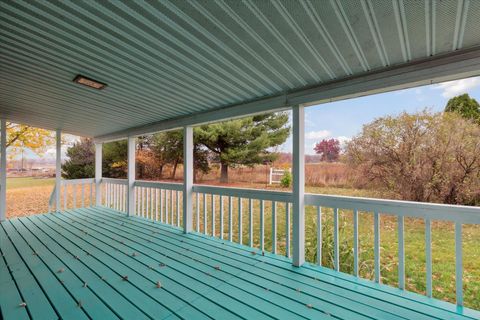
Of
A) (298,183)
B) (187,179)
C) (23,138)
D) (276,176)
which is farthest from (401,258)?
(23,138)

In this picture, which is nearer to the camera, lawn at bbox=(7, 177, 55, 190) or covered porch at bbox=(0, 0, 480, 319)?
covered porch at bbox=(0, 0, 480, 319)

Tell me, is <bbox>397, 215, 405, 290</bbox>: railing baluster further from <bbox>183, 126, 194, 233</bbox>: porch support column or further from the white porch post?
→ the white porch post

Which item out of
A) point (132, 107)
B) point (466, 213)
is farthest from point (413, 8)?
point (132, 107)

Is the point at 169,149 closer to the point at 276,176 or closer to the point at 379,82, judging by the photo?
the point at 276,176

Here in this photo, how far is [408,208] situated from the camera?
225 centimetres

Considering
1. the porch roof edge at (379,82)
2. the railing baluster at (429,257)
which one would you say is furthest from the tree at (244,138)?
the railing baluster at (429,257)

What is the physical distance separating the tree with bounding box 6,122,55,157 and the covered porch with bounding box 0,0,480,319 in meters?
5.21

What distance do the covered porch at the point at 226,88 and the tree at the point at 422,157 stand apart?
2714 millimetres

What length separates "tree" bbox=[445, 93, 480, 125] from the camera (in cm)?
403

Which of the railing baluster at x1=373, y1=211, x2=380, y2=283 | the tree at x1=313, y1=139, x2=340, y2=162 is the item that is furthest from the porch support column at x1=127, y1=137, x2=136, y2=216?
the railing baluster at x1=373, y1=211, x2=380, y2=283

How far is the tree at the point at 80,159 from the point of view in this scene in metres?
12.7

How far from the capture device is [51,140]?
8625 mm

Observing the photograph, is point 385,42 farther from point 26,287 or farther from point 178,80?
point 26,287

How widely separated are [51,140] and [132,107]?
7.17 meters
